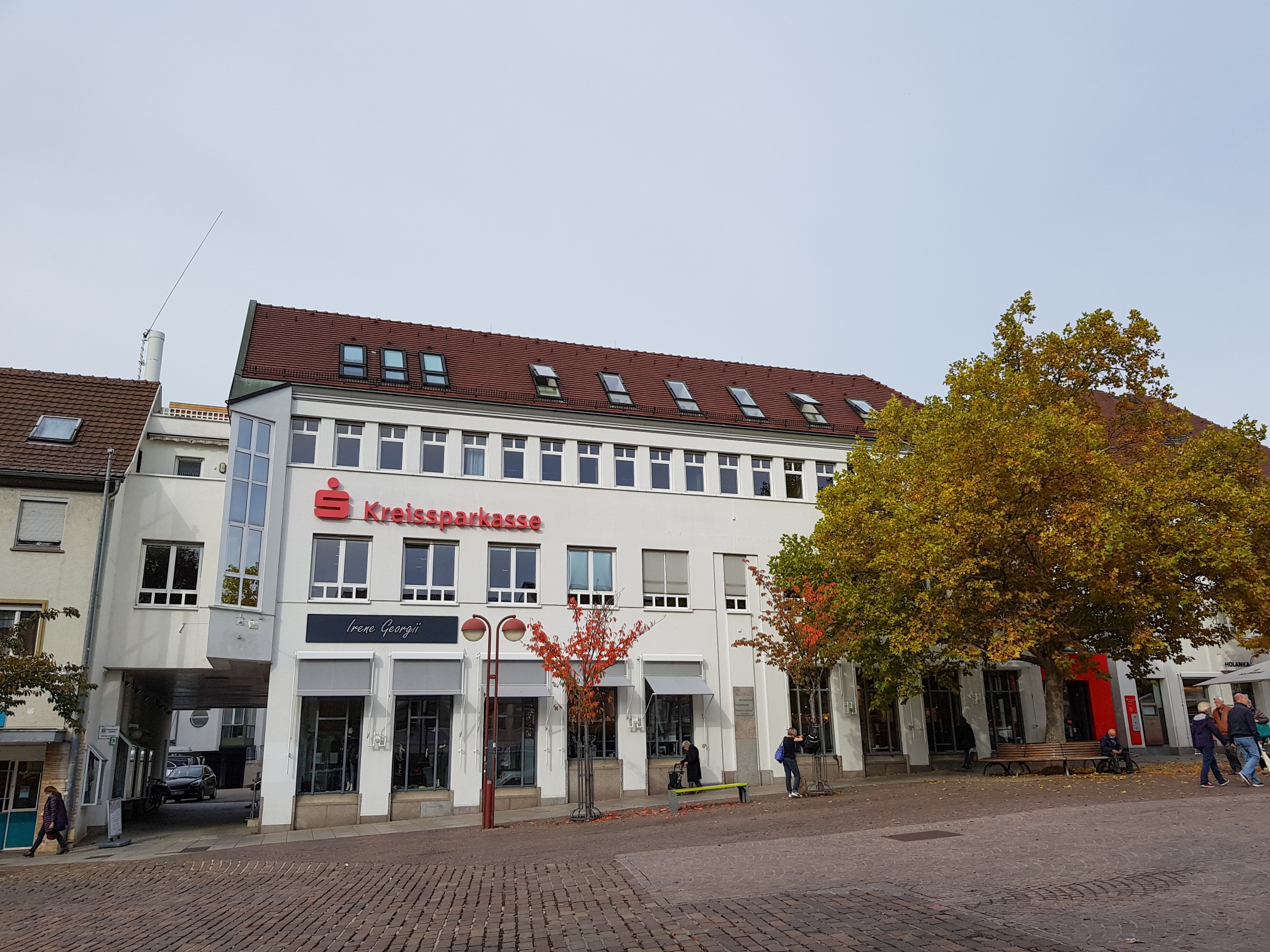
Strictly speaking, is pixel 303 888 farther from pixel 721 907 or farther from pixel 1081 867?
pixel 1081 867

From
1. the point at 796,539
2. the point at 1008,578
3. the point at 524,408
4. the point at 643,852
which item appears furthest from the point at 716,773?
the point at 643,852

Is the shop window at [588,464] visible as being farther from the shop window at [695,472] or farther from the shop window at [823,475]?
the shop window at [823,475]

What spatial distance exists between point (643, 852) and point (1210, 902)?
766 centimetres

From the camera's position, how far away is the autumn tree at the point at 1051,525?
23562 mm

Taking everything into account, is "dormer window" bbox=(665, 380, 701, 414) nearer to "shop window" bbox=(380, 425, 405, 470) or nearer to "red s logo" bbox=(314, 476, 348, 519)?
"shop window" bbox=(380, 425, 405, 470)

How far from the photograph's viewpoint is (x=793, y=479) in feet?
109

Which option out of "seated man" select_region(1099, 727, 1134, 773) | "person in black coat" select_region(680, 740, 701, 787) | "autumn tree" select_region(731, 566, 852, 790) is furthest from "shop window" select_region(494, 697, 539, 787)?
"seated man" select_region(1099, 727, 1134, 773)

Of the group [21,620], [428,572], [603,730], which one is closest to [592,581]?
[603,730]

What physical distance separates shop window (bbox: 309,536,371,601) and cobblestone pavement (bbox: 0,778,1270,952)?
32.2 ft

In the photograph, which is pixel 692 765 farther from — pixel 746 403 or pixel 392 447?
pixel 746 403

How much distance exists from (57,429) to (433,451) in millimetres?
9790

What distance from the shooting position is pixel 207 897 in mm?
12500

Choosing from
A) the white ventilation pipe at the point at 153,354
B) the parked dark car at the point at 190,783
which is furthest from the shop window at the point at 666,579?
the parked dark car at the point at 190,783

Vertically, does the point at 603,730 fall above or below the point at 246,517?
below
